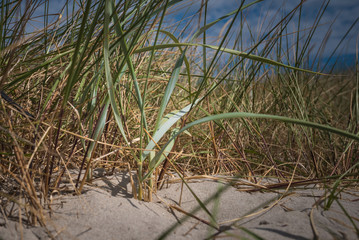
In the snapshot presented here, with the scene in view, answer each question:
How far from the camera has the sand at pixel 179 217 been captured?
0.64 m

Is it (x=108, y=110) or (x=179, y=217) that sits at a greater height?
(x=108, y=110)

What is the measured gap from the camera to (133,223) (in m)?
0.70

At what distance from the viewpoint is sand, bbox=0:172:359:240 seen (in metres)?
0.64

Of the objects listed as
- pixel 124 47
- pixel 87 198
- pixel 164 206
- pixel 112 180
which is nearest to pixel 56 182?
pixel 87 198

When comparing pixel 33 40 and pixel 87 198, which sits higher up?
pixel 33 40

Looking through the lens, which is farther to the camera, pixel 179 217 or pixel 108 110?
pixel 108 110

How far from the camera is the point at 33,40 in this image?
4.22 ft

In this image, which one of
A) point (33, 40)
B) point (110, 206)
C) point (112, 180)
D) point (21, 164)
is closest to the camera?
point (21, 164)

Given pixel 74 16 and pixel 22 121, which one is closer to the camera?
pixel 22 121

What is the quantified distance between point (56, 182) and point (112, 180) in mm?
219

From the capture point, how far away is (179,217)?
2.59 ft

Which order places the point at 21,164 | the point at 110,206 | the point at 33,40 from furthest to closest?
1. the point at 33,40
2. the point at 110,206
3. the point at 21,164

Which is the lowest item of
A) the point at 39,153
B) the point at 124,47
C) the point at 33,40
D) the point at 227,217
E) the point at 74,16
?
the point at 227,217

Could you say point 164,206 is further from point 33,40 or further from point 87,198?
point 33,40
